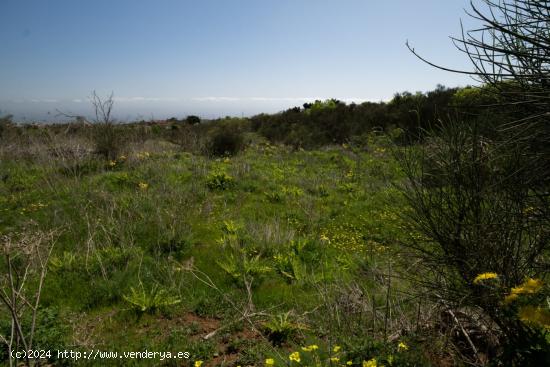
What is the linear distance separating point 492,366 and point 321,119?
19327 mm

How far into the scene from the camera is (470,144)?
2787 millimetres

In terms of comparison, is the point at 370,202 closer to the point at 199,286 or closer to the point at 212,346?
the point at 199,286

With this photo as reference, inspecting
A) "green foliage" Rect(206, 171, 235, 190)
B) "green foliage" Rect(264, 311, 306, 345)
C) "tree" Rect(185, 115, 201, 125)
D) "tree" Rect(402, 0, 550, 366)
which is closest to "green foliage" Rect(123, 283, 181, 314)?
"green foliage" Rect(264, 311, 306, 345)

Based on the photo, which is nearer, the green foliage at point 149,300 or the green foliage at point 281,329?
the green foliage at point 281,329

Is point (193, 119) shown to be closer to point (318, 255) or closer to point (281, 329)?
point (318, 255)

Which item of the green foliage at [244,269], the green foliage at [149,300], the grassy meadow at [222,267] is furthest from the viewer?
the green foliage at [244,269]

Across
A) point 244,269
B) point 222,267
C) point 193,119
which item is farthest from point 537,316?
point 193,119

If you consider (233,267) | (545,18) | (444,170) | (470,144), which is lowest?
(233,267)

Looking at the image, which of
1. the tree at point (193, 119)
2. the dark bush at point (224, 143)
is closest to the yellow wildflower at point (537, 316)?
the dark bush at point (224, 143)

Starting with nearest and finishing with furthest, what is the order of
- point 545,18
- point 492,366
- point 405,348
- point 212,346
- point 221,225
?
1. point 545,18
2. point 492,366
3. point 405,348
4. point 212,346
5. point 221,225

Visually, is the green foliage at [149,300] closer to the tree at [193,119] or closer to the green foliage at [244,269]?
the green foliage at [244,269]

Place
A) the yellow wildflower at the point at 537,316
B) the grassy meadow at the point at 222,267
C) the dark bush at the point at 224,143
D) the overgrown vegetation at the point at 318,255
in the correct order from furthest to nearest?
the dark bush at the point at 224,143 → the grassy meadow at the point at 222,267 → the overgrown vegetation at the point at 318,255 → the yellow wildflower at the point at 537,316

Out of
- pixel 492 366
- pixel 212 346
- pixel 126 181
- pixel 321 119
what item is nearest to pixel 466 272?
pixel 492 366

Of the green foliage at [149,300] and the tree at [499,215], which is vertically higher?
the tree at [499,215]
